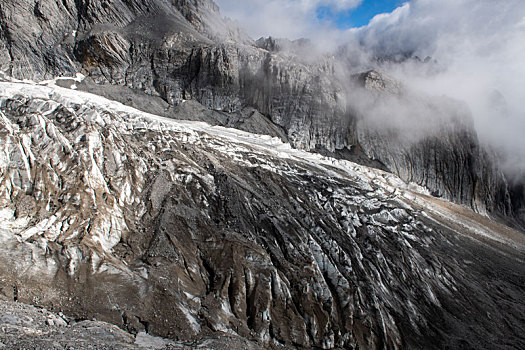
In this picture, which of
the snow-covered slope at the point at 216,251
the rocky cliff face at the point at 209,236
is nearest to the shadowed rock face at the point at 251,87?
the rocky cliff face at the point at 209,236

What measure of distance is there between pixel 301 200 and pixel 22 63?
5224 centimetres

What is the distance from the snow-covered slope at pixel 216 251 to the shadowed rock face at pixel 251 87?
23.4m

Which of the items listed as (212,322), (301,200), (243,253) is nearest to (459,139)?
(301,200)

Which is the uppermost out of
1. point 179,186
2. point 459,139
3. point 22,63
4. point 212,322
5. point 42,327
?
point 459,139

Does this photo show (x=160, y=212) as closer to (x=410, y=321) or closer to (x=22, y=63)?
(x=410, y=321)

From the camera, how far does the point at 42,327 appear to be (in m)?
12.0

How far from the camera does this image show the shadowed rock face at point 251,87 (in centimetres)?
5366

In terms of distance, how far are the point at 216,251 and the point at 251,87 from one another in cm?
4469

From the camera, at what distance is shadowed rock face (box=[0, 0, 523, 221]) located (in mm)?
53656

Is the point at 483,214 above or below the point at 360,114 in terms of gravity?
below

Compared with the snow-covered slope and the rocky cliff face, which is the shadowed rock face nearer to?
the rocky cliff face

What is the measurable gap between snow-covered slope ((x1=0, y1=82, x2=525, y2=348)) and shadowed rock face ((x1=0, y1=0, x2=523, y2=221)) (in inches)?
922

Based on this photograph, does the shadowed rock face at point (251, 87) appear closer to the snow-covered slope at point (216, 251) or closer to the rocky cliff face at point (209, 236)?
the rocky cliff face at point (209, 236)

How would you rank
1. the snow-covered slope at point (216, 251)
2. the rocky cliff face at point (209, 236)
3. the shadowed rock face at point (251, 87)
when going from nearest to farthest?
the snow-covered slope at point (216, 251)
the rocky cliff face at point (209, 236)
the shadowed rock face at point (251, 87)
